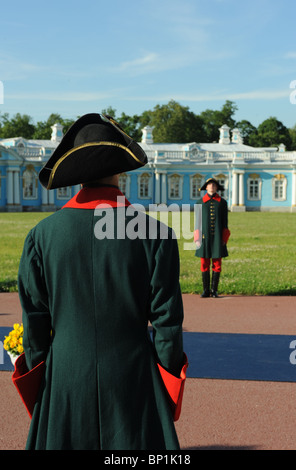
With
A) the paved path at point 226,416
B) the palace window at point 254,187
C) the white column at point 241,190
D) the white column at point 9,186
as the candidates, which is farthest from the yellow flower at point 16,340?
the palace window at point 254,187

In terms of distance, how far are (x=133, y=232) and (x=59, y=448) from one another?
905mm

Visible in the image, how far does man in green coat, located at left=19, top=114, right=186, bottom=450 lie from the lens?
216 centimetres

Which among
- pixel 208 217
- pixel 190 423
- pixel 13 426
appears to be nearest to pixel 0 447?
pixel 13 426

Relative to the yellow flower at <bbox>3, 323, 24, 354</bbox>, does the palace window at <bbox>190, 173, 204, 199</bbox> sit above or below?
above

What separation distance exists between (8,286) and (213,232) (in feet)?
12.6

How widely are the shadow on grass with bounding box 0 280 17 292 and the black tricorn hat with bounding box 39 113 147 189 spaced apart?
7571 millimetres

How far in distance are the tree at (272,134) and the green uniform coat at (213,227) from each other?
197 ft

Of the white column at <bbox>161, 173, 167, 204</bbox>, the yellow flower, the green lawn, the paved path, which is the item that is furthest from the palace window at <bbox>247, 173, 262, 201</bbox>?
the yellow flower

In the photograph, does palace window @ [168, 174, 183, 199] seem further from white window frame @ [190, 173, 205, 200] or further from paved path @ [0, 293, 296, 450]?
paved path @ [0, 293, 296, 450]

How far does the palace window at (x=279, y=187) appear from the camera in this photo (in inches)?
1997

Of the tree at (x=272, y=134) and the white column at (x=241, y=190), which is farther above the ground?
the tree at (x=272, y=134)

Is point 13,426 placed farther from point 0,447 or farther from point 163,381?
point 163,381

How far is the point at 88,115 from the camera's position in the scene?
2266 mm

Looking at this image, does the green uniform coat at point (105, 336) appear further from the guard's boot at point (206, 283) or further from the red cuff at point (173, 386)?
the guard's boot at point (206, 283)
